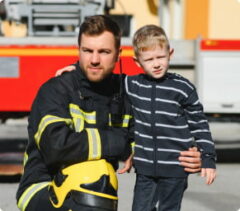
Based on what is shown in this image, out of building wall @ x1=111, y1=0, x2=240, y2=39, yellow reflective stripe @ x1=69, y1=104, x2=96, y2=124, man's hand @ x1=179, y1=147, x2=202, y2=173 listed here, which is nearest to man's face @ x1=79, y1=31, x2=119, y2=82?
yellow reflective stripe @ x1=69, y1=104, x2=96, y2=124

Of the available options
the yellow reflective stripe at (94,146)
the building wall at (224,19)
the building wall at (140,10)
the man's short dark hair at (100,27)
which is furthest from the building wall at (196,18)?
the yellow reflective stripe at (94,146)

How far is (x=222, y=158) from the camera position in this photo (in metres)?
8.51

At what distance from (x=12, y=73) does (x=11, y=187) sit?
4.02 ft

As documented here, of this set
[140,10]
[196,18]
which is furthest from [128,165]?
[140,10]

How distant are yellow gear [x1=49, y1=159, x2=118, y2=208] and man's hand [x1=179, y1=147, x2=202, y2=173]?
29.6 inches

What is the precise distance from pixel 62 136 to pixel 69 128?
8 cm

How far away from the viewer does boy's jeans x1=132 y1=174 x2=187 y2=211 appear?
138 inches

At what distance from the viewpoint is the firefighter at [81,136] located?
2.77 meters

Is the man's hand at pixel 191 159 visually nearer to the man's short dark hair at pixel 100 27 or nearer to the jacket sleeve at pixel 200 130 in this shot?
the jacket sleeve at pixel 200 130

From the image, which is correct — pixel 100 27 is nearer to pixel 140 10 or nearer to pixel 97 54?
pixel 97 54

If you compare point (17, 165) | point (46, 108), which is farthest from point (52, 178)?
point (17, 165)

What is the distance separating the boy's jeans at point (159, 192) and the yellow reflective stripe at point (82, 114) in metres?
0.74

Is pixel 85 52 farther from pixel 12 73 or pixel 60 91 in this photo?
pixel 12 73

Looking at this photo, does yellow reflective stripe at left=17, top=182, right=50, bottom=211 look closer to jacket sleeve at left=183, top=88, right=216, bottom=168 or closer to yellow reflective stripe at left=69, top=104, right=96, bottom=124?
yellow reflective stripe at left=69, top=104, right=96, bottom=124
